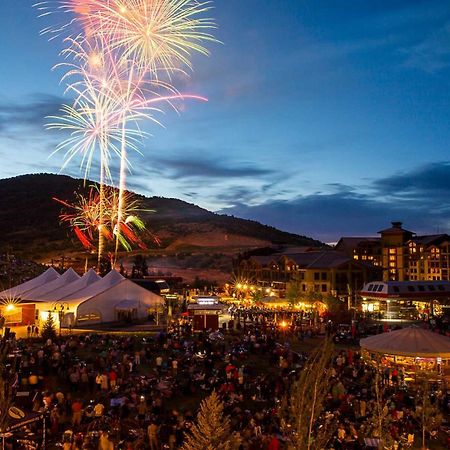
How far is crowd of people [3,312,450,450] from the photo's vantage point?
13.8m

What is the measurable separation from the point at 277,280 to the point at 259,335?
29.8 meters

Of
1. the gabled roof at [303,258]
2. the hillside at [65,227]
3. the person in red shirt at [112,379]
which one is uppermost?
the hillside at [65,227]

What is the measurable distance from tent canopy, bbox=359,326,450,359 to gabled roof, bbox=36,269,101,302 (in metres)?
18.9

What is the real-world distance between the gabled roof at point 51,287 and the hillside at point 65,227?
49.7 metres

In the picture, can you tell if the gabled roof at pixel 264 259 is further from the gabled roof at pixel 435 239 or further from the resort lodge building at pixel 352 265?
the gabled roof at pixel 435 239

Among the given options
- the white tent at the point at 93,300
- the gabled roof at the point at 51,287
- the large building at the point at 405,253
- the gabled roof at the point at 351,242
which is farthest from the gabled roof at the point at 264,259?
the white tent at the point at 93,300

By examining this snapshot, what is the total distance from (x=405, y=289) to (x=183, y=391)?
28.6 meters

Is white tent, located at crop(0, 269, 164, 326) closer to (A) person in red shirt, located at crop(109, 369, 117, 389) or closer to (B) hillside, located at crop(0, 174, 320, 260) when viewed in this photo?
Answer: (A) person in red shirt, located at crop(109, 369, 117, 389)

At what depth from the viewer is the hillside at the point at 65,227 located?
9588cm

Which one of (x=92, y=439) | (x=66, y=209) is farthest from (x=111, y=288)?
(x=66, y=209)

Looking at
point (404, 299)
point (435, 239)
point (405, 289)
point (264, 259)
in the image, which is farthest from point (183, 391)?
point (435, 239)

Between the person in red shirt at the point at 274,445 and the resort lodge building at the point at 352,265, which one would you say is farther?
the resort lodge building at the point at 352,265

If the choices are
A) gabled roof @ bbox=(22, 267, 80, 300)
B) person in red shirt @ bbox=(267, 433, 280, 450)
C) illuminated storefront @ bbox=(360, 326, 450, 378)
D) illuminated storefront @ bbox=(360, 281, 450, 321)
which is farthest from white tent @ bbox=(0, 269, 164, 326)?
person in red shirt @ bbox=(267, 433, 280, 450)

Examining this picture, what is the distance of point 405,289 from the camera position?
42.5m
